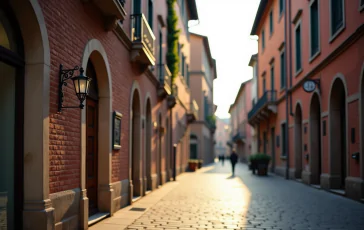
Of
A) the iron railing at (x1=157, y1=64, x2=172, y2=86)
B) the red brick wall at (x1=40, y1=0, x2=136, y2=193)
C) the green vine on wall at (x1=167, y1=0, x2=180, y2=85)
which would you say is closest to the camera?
the red brick wall at (x1=40, y1=0, x2=136, y2=193)

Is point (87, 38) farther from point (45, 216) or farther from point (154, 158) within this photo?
point (154, 158)

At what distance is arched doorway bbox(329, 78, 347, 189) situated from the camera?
14.4 meters

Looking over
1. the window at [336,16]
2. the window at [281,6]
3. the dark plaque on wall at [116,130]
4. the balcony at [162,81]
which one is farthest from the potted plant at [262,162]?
the dark plaque on wall at [116,130]

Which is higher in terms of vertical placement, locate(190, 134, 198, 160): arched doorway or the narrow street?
locate(190, 134, 198, 160): arched doorway

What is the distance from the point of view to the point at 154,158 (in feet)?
53.9

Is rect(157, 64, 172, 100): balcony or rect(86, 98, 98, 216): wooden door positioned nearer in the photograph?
rect(86, 98, 98, 216): wooden door

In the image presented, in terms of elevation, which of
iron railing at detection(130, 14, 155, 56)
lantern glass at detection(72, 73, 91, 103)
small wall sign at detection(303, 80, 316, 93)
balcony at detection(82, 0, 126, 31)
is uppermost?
iron railing at detection(130, 14, 155, 56)

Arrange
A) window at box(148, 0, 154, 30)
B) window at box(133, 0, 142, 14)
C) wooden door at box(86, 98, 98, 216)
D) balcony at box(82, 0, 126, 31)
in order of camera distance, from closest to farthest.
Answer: balcony at box(82, 0, 126, 31)
wooden door at box(86, 98, 98, 216)
window at box(133, 0, 142, 14)
window at box(148, 0, 154, 30)

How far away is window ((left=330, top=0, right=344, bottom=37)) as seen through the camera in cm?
1353

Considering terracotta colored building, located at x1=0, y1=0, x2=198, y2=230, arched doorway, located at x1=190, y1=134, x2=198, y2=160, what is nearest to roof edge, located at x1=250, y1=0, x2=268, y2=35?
arched doorway, located at x1=190, y1=134, x2=198, y2=160

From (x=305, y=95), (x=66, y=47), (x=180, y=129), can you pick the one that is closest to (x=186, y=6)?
(x=180, y=129)

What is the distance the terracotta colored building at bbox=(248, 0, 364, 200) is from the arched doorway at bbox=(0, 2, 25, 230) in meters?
8.40

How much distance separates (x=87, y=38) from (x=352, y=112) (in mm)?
7644

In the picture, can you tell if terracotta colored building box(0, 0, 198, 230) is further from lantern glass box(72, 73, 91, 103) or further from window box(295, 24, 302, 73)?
window box(295, 24, 302, 73)
